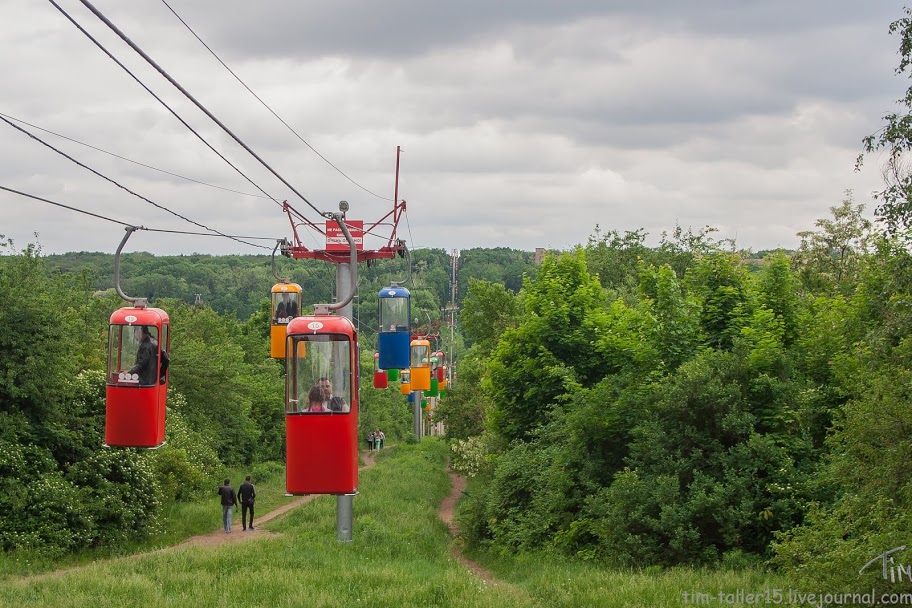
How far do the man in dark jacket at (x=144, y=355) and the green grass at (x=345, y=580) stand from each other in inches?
159

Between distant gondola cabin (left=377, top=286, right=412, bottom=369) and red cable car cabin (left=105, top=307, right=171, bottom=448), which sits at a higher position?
distant gondola cabin (left=377, top=286, right=412, bottom=369)

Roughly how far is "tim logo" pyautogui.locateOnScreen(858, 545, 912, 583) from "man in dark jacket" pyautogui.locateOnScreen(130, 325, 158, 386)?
41.3 feet

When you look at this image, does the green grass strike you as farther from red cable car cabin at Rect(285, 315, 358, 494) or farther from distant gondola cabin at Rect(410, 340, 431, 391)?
distant gondola cabin at Rect(410, 340, 431, 391)

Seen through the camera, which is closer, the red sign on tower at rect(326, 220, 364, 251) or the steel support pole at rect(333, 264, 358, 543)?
the red sign on tower at rect(326, 220, 364, 251)

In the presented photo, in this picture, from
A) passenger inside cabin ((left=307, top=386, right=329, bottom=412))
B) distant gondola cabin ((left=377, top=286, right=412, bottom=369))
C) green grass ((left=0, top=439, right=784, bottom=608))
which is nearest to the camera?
passenger inside cabin ((left=307, top=386, right=329, bottom=412))

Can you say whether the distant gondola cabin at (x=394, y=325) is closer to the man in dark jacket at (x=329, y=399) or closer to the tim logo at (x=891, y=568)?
the man in dark jacket at (x=329, y=399)

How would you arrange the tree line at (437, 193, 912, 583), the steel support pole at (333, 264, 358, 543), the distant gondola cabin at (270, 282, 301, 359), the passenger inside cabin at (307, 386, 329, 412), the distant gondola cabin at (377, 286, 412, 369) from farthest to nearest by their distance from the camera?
the distant gondola cabin at (377, 286, 412, 369) → the distant gondola cabin at (270, 282, 301, 359) → the steel support pole at (333, 264, 358, 543) → the passenger inside cabin at (307, 386, 329, 412) → the tree line at (437, 193, 912, 583)

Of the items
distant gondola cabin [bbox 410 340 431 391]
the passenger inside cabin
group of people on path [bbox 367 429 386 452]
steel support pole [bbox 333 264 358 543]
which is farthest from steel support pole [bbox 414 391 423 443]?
the passenger inside cabin

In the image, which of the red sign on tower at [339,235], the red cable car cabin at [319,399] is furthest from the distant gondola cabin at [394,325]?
the red cable car cabin at [319,399]

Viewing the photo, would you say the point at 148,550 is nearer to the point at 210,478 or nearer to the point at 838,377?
the point at 210,478

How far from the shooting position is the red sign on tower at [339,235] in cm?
2538

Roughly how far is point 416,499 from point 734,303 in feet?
57.4

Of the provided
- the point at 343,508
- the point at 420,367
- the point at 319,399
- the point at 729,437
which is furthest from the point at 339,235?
the point at 420,367

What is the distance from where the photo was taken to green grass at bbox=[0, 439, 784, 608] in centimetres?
1770
